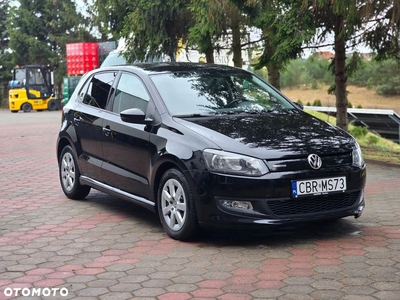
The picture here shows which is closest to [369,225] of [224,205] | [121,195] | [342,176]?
[342,176]

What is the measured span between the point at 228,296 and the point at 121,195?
2.85 metres

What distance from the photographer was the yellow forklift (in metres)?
41.1

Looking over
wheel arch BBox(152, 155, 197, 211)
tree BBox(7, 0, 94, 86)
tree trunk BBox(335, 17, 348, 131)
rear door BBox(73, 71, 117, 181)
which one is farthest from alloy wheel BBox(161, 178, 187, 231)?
tree BBox(7, 0, 94, 86)

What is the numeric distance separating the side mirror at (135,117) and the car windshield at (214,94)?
0.25m

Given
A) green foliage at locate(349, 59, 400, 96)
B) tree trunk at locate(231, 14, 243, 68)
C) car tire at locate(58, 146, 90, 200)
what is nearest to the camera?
car tire at locate(58, 146, 90, 200)

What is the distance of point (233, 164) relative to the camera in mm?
6016

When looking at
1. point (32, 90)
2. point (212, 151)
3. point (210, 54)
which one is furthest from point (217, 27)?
point (32, 90)

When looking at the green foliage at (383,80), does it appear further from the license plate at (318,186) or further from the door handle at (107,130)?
the license plate at (318,186)

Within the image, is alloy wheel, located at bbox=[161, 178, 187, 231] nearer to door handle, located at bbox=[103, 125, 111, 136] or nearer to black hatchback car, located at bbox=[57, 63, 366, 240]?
black hatchback car, located at bbox=[57, 63, 366, 240]

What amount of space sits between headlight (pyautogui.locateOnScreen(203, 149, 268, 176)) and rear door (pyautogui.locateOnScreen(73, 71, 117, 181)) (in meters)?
2.07

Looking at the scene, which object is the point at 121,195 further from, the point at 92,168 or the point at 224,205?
the point at 224,205

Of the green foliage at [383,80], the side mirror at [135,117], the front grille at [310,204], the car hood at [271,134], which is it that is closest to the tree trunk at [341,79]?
the car hood at [271,134]

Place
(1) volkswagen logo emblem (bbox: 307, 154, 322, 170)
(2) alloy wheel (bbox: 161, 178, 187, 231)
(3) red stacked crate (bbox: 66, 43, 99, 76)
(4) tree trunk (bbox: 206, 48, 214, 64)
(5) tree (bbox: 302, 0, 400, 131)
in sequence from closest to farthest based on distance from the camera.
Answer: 1. (1) volkswagen logo emblem (bbox: 307, 154, 322, 170)
2. (2) alloy wheel (bbox: 161, 178, 187, 231)
3. (5) tree (bbox: 302, 0, 400, 131)
4. (4) tree trunk (bbox: 206, 48, 214, 64)
5. (3) red stacked crate (bbox: 66, 43, 99, 76)

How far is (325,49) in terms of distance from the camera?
14.2m
